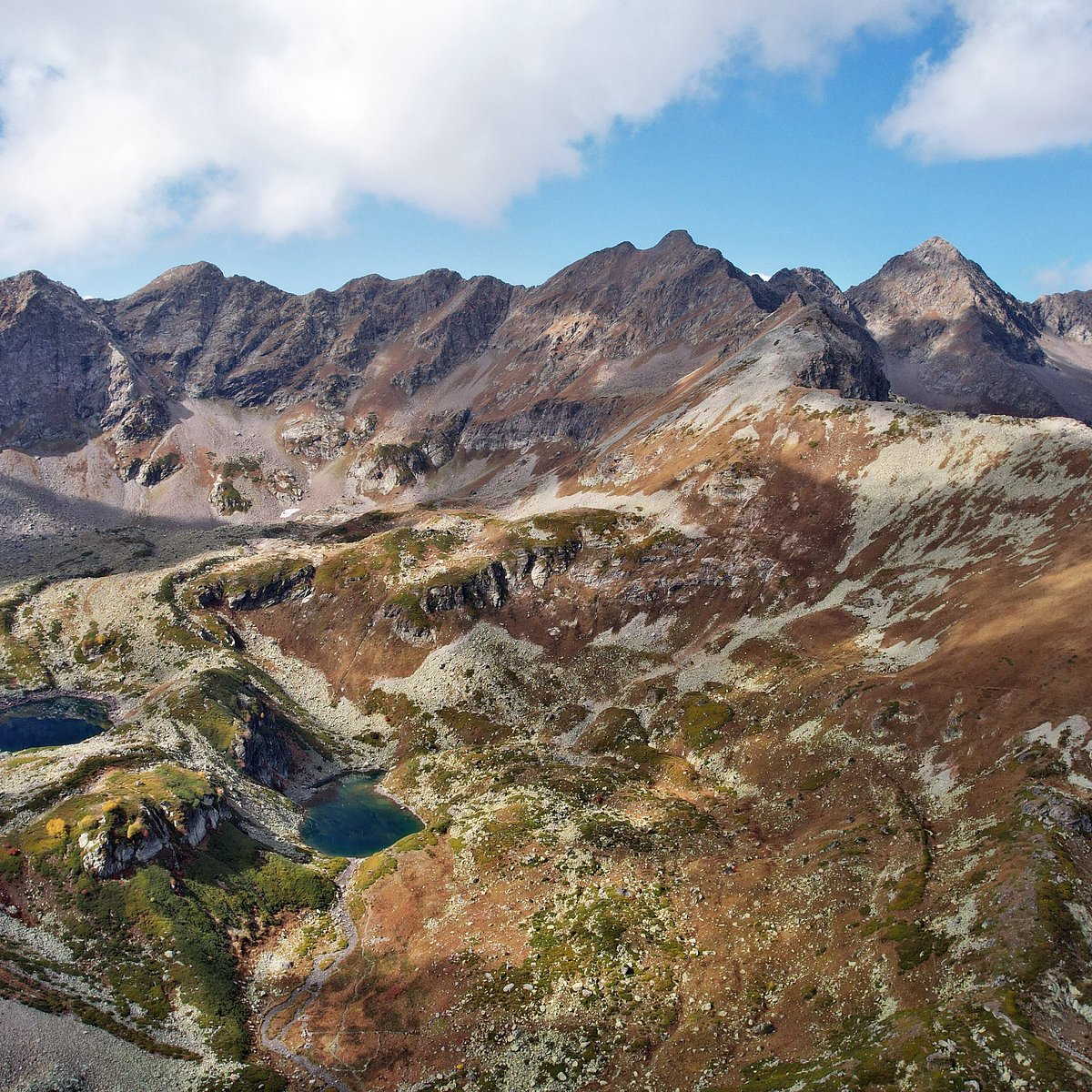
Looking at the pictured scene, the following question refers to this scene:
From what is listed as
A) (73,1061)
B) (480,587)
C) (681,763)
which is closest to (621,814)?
(681,763)

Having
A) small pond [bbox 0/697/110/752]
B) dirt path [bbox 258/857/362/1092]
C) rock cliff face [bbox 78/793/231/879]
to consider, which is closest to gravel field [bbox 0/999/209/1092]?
dirt path [bbox 258/857/362/1092]

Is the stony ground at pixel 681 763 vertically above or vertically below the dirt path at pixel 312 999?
above

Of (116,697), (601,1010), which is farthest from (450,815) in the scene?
(116,697)

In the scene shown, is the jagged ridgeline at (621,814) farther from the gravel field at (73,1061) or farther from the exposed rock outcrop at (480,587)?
the exposed rock outcrop at (480,587)

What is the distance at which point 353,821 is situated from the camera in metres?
112

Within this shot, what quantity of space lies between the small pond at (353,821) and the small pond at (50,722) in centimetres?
4691

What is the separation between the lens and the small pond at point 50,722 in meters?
126

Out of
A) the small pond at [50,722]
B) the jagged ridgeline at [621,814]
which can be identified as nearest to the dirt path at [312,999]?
the jagged ridgeline at [621,814]

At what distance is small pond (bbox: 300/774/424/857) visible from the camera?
10231cm

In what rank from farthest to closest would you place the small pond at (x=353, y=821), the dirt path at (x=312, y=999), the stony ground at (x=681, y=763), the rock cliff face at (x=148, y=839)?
the small pond at (x=353, y=821) → the rock cliff face at (x=148, y=839) → the dirt path at (x=312, y=999) → the stony ground at (x=681, y=763)

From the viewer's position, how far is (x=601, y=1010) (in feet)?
180

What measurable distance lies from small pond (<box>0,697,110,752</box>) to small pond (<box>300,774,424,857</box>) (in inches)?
1847

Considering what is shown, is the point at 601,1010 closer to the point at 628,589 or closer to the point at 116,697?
the point at 628,589

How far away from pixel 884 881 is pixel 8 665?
179 metres
